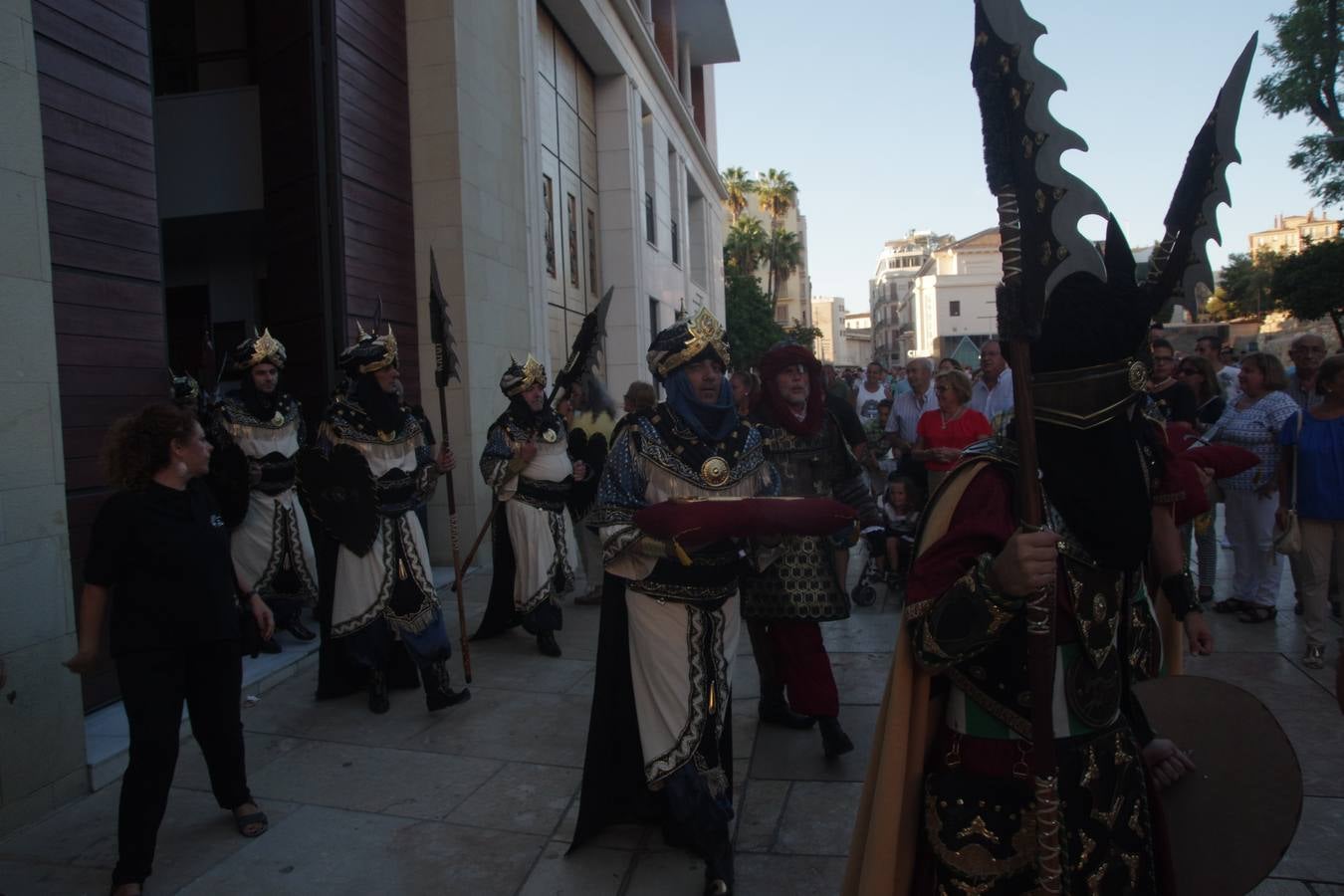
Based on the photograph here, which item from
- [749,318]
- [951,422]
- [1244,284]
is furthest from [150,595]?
[1244,284]

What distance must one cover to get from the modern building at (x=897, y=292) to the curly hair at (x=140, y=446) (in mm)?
107273

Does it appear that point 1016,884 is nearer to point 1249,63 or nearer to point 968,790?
point 968,790

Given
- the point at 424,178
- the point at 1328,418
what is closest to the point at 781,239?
the point at 424,178

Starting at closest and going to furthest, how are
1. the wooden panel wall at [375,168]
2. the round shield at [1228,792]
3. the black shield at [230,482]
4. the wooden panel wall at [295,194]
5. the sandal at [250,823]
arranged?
the round shield at [1228,792], the sandal at [250,823], the black shield at [230,482], the wooden panel wall at [295,194], the wooden panel wall at [375,168]

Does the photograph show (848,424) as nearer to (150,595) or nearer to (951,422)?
(951,422)

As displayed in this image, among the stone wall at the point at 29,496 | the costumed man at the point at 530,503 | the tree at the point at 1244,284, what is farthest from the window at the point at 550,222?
the tree at the point at 1244,284

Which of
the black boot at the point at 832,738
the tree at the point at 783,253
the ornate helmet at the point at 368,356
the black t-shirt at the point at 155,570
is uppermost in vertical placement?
the tree at the point at 783,253

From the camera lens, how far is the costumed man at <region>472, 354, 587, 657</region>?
24.1 ft

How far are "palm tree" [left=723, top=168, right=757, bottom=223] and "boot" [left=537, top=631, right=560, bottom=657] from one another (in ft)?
188

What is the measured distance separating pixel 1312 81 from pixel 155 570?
3105 cm

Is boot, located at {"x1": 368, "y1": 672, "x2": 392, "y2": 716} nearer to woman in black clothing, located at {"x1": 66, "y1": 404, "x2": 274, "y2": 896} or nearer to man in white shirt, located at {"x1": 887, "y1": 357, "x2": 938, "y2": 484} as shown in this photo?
woman in black clothing, located at {"x1": 66, "y1": 404, "x2": 274, "y2": 896}

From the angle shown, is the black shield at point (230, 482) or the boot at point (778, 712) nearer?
the boot at point (778, 712)

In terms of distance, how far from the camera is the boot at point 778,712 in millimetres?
5469

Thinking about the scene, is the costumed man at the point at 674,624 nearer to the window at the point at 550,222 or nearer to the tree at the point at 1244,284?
the window at the point at 550,222
